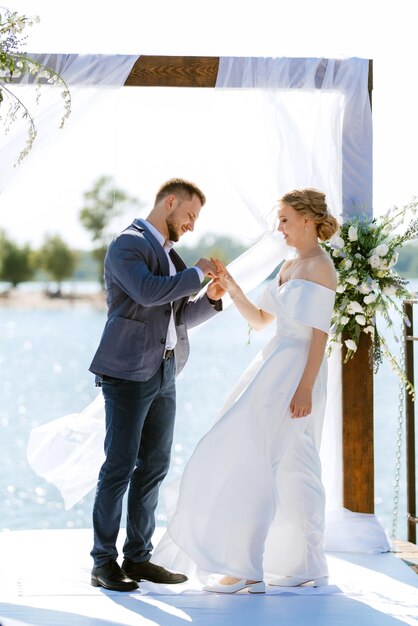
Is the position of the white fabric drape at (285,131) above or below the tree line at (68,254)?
below

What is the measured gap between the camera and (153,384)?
415 cm

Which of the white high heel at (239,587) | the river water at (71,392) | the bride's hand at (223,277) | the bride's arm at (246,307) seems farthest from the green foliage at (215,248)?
the white high heel at (239,587)

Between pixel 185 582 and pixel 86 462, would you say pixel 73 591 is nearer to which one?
pixel 185 582

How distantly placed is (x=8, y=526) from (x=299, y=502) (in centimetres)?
726

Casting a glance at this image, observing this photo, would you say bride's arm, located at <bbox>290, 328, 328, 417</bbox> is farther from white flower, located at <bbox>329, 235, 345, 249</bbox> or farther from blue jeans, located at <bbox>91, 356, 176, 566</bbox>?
white flower, located at <bbox>329, 235, 345, 249</bbox>

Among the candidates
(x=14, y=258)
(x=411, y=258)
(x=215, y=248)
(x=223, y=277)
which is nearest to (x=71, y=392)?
(x=215, y=248)

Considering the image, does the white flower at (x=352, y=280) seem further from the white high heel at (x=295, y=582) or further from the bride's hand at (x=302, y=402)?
the white high heel at (x=295, y=582)

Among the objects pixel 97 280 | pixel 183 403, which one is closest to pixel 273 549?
pixel 183 403

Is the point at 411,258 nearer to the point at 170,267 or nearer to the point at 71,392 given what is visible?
the point at 71,392

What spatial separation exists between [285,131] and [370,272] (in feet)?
2.63

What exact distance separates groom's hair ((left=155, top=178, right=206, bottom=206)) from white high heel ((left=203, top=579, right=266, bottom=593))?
1578 mm

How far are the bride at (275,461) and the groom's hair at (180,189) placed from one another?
0.30 metres

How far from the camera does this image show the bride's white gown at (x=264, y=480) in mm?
4043

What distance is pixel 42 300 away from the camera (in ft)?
117
